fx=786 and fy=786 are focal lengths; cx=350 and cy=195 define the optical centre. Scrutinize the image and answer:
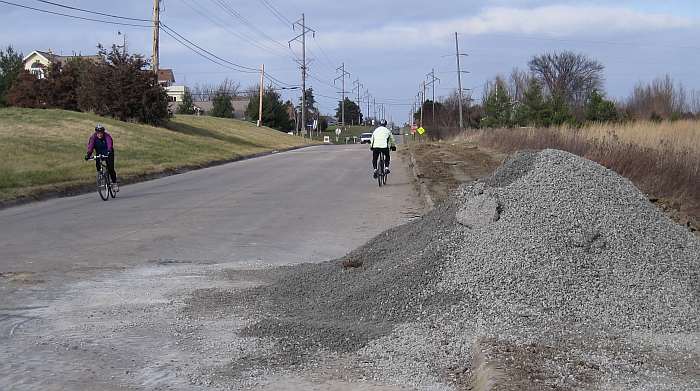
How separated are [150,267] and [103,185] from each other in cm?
938

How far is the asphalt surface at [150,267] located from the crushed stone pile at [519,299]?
0.55 metres

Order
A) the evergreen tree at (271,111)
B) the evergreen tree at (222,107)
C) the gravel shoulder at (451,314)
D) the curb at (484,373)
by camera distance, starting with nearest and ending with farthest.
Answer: the curb at (484,373), the gravel shoulder at (451,314), the evergreen tree at (222,107), the evergreen tree at (271,111)

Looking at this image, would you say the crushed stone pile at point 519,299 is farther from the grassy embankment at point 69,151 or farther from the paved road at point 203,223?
the grassy embankment at point 69,151

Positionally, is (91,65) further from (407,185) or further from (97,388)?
(97,388)

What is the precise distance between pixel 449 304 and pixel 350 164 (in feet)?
87.0

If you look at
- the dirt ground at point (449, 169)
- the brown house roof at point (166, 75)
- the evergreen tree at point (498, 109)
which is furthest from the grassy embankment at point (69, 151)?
the brown house roof at point (166, 75)

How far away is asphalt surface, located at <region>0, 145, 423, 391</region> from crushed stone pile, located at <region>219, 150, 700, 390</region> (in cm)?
55

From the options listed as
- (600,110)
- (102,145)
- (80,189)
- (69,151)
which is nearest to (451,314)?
(102,145)

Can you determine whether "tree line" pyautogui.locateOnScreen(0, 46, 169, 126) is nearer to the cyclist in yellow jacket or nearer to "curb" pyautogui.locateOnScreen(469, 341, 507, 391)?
the cyclist in yellow jacket

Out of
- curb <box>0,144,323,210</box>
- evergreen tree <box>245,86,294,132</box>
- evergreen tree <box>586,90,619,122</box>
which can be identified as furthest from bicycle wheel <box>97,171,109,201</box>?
evergreen tree <box>245,86,294,132</box>

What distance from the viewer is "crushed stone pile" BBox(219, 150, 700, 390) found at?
17.1 feet

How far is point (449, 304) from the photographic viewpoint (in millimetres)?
6352

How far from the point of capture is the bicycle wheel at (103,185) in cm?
1802

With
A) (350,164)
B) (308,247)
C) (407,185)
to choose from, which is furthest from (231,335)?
(350,164)
